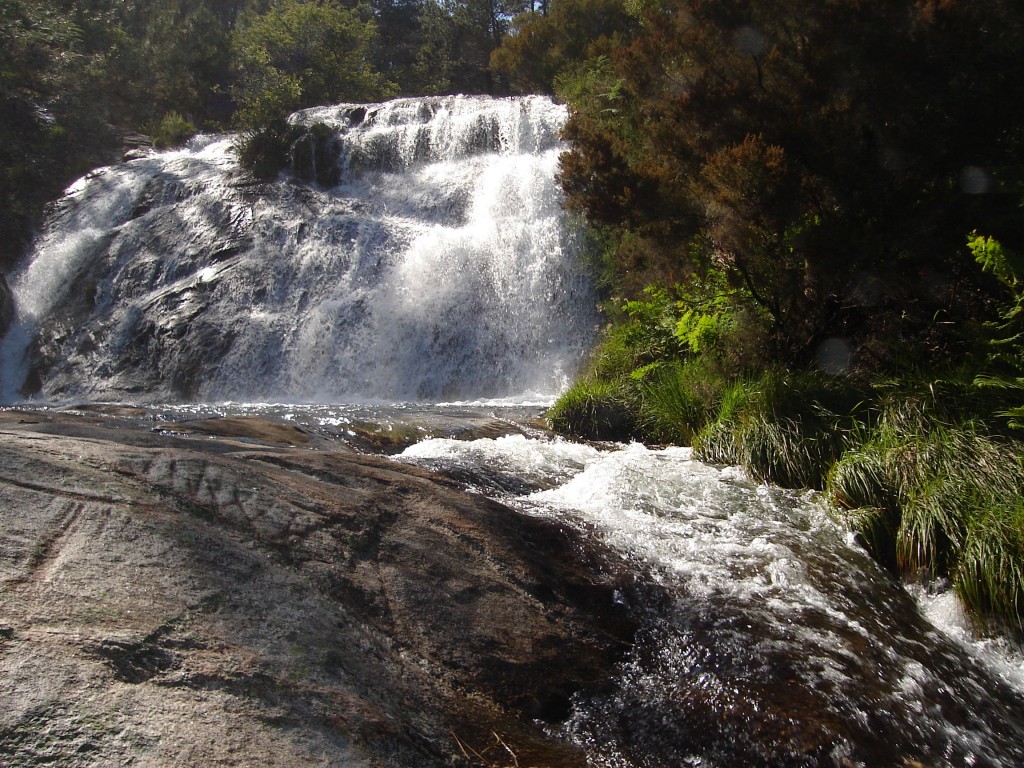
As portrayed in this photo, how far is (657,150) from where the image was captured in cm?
776

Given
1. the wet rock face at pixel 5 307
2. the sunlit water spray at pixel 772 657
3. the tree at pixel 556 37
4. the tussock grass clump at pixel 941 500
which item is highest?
the tree at pixel 556 37

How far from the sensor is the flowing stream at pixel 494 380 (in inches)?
120

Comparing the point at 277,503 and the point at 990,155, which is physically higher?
the point at 990,155

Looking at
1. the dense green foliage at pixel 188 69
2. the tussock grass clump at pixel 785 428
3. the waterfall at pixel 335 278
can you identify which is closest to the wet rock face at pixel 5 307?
the waterfall at pixel 335 278

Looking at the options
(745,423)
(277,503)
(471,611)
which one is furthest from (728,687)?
(745,423)

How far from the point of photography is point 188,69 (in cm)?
3027

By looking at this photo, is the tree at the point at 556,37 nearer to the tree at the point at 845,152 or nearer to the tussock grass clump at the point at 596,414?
the tussock grass clump at the point at 596,414

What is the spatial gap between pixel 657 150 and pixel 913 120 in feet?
8.28

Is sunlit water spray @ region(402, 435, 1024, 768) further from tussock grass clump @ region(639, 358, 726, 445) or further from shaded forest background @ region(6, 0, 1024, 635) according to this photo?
tussock grass clump @ region(639, 358, 726, 445)

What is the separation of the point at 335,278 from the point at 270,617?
1375 cm

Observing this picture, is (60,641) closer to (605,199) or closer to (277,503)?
(277,503)

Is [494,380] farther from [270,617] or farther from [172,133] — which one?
[172,133]

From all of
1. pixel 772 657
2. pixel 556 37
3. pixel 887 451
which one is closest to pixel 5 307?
pixel 887 451

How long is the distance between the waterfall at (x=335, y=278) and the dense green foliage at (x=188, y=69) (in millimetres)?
2290
